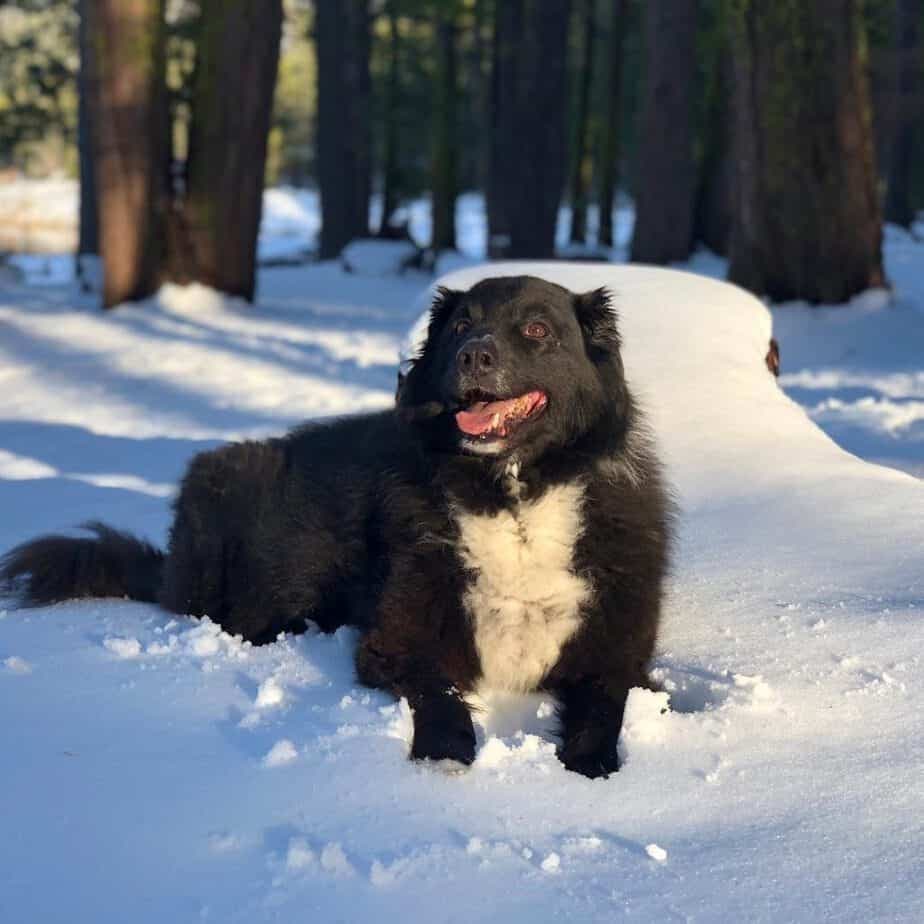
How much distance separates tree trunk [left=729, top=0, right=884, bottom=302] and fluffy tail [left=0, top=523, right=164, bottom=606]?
867 centimetres

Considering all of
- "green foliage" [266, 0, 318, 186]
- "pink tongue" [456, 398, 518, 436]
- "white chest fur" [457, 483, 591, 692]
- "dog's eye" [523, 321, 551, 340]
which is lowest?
"white chest fur" [457, 483, 591, 692]

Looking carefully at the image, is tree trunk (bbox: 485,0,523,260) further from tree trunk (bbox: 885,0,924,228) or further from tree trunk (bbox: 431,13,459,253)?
tree trunk (bbox: 885,0,924,228)

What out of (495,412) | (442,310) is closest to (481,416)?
(495,412)

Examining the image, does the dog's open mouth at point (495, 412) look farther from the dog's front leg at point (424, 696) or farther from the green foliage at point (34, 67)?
the green foliage at point (34, 67)

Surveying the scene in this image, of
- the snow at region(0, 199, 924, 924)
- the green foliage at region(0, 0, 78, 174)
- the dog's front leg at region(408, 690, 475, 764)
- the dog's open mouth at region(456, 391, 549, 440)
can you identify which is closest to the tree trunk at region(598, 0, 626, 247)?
the green foliage at region(0, 0, 78, 174)

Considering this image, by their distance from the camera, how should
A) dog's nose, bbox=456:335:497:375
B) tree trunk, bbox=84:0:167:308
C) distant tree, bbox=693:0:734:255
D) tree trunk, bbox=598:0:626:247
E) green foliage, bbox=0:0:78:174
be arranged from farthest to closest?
tree trunk, bbox=598:0:626:247 → green foliage, bbox=0:0:78:174 → distant tree, bbox=693:0:734:255 → tree trunk, bbox=84:0:167:308 → dog's nose, bbox=456:335:497:375

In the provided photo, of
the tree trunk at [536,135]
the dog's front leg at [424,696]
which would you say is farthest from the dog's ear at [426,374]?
the tree trunk at [536,135]

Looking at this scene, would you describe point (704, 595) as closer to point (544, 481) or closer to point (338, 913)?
point (544, 481)

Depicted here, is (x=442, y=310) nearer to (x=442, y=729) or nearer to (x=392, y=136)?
(x=442, y=729)

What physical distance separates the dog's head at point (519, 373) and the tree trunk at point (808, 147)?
8464 mm

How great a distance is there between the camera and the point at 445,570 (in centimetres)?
407

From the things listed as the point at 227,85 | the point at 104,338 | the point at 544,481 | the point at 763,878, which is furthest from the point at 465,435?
the point at 227,85

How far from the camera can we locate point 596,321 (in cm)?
424

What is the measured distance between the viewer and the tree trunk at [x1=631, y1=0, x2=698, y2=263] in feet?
59.4
